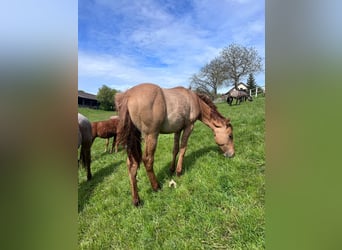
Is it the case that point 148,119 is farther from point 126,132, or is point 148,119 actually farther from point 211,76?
point 211,76

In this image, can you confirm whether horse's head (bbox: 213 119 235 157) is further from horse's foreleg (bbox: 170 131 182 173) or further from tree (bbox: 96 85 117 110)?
tree (bbox: 96 85 117 110)

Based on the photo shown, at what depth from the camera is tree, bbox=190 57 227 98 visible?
1565 mm

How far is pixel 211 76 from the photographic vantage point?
5.46ft

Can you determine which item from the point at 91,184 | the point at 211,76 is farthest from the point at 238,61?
the point at 91,184

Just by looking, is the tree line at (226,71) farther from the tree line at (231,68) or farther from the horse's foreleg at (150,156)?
the horse's foreleg at (150,156)

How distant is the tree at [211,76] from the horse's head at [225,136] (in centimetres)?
69

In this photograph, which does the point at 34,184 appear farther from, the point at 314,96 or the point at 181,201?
the point at 181,201

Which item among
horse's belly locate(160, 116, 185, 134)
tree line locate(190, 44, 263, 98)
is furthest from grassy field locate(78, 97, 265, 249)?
horse's belly locate(160, 116, 185, 134)

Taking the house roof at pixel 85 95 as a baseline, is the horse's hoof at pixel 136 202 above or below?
below

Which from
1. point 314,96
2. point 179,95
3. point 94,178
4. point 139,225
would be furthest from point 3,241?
point 179,95

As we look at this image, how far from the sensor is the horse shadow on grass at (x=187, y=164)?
2.04 m

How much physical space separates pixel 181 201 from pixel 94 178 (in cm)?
86

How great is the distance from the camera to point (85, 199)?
1.64 m

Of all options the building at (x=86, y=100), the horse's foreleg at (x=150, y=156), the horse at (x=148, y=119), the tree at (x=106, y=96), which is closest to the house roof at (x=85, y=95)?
the building at (x=86, y=100)
